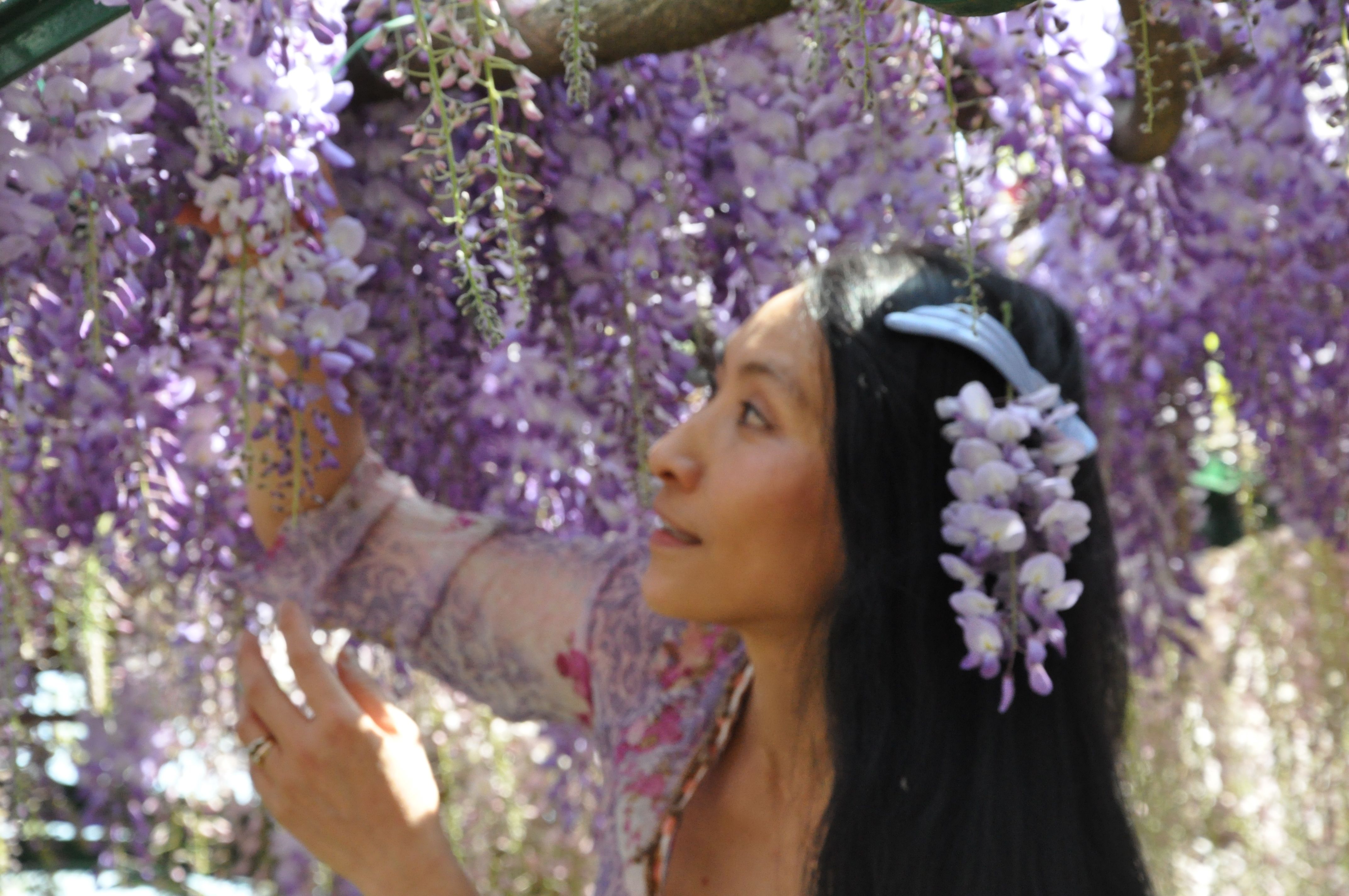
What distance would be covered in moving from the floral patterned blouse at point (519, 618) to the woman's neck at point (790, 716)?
6 centimetres

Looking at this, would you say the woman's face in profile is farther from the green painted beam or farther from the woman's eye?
the green painted beam

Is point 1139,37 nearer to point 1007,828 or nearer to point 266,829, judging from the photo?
point 1007,828

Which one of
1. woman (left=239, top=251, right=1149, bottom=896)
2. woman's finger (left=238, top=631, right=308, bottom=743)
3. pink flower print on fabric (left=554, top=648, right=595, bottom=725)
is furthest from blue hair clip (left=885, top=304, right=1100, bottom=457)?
woman's finger (left=238, top=631, right=308, bottom=743)

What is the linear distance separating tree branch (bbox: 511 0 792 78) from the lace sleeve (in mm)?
591

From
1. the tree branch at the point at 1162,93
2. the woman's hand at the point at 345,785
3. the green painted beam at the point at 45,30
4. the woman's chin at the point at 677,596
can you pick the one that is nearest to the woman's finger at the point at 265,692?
the woman's hand at the point at 345,785

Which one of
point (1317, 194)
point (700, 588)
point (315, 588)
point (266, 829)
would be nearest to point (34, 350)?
point (315, 588)

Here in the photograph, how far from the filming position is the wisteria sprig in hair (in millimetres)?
1065

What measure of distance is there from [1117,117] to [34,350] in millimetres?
1023

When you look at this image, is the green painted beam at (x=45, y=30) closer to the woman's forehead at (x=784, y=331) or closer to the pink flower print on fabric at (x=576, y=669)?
the woman's forehead at (x=784, y=331)

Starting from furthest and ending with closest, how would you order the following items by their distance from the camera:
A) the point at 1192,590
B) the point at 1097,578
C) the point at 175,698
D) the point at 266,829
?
the point at 266,829 → the point at 175,698 → the point at 1192,590 → the point at 1097,578

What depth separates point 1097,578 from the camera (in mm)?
1384

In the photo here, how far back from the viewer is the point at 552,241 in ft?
4.09

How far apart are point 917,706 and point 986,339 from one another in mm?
361

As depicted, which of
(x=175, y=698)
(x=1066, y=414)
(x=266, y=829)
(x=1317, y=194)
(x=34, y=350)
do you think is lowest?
(x=266, y=829)
